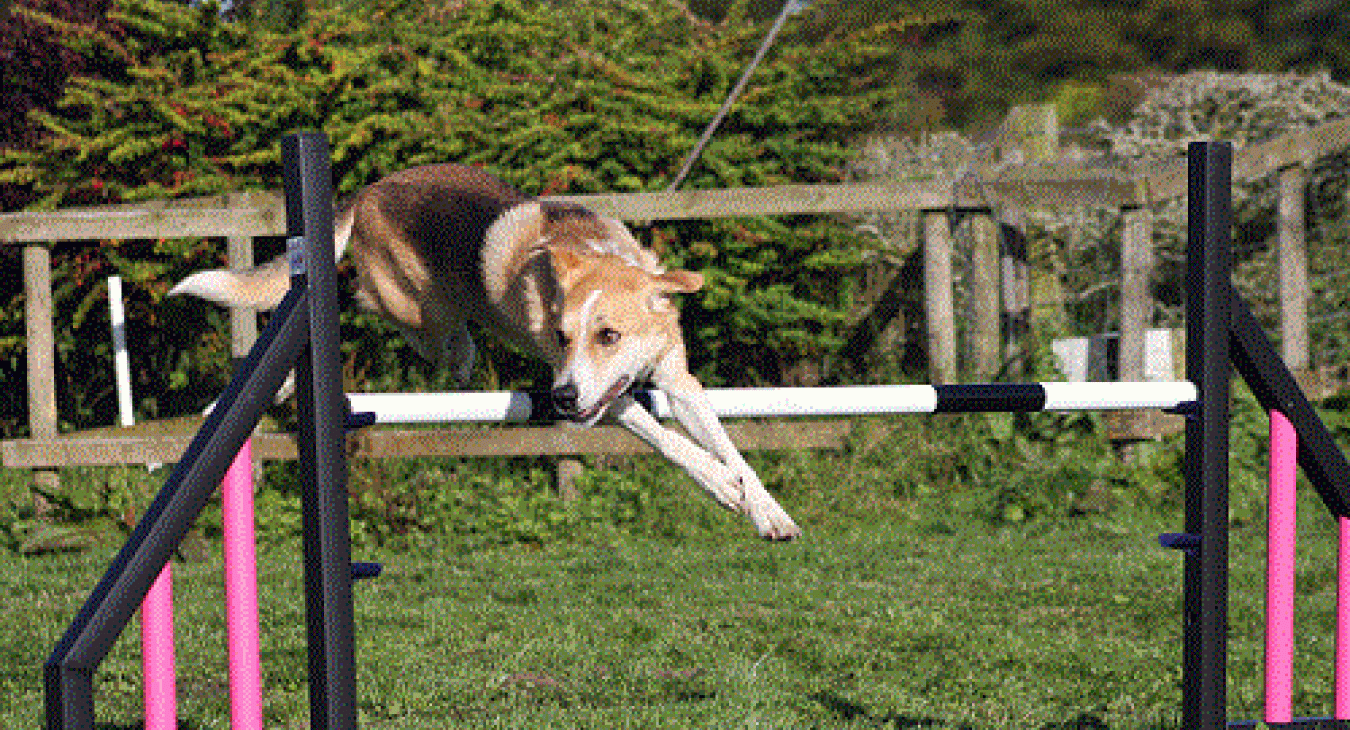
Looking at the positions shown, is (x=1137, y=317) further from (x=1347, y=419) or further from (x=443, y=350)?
(x=443, y=350)

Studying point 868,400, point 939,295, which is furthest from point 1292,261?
point 868,400

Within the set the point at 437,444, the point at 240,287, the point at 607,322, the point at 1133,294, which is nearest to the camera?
the point at 607,322

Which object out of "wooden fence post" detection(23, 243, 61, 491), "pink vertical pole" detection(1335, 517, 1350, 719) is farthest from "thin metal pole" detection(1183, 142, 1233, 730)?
"wooden fence post" detection(23, 243, 61, 491)

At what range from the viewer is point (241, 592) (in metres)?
2.40

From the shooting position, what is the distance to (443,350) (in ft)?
16.4

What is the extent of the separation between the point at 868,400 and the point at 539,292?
5.10 feet

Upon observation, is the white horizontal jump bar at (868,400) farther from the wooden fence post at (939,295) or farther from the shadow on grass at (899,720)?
the wooden fence post at (939,295)

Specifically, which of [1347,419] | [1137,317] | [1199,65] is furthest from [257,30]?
[1199,65]

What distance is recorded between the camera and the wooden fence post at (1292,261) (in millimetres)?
7852

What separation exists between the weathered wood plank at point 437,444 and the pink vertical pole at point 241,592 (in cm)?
455

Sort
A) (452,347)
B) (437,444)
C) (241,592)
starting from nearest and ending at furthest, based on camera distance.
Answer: (241,592)
(452,347)
(437,444)

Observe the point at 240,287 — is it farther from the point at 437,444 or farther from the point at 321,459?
the point at 437,444

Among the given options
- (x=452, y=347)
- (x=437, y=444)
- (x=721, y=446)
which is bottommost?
(x=437, y=444)

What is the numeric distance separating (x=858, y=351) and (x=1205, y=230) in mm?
5323
